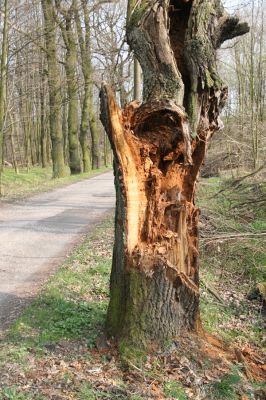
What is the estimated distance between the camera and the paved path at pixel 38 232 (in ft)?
21.4

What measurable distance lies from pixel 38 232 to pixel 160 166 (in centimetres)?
572

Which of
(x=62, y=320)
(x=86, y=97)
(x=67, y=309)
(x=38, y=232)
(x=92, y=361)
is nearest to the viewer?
(x=92, y=361)

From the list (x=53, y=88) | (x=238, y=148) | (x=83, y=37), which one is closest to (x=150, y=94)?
(x=238, y=148)

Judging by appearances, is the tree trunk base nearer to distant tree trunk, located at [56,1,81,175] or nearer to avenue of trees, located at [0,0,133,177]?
avenue of trees, located at [0,0,133,177]

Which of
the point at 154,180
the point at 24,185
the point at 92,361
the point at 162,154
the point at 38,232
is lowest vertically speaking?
the point at 92,361

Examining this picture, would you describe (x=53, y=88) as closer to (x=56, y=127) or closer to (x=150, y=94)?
(x=56, y=127)

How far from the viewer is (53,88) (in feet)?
65.3

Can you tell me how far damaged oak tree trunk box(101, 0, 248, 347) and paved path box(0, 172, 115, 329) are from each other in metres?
1.88

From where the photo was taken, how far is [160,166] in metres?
4.55

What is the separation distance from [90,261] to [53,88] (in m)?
14.2

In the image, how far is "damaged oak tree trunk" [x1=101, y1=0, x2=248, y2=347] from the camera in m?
4.29

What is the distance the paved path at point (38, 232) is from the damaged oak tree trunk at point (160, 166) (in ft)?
6.18

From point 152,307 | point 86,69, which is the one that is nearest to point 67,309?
point 152,307

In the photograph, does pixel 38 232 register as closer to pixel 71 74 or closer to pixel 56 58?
pixel 56 58
